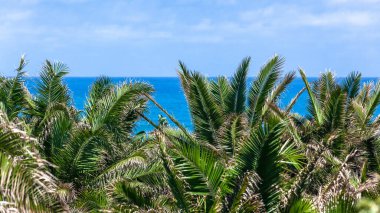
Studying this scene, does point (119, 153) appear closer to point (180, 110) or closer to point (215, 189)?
point (215, 189)

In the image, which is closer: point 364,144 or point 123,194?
point 123,194

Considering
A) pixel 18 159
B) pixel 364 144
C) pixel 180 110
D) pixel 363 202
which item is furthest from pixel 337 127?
pixel 180 110

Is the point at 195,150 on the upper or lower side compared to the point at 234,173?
upper

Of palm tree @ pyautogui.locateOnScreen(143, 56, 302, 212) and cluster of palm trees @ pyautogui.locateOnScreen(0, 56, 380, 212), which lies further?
palm tree @ pyautogui.locateOnScreen(143, 56, 302, 212)

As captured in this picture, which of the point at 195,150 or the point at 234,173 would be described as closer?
the point at 195,150

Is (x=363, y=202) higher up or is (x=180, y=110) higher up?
(x=180, y=110)

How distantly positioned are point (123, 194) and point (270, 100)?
5882 millimetres

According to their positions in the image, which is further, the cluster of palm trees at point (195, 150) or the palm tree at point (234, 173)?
the palm tree at point (234, 173)

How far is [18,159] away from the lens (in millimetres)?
5582

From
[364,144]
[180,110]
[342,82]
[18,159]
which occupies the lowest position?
[18,159]

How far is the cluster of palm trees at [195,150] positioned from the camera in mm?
6773

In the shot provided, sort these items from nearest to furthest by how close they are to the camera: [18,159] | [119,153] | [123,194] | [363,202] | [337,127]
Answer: [363,202], [18,159], [123,194], [119,153], [337,127]

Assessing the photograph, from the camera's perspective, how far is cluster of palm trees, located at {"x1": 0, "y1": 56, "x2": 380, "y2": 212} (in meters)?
6.77

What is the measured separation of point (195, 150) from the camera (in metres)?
7.24
